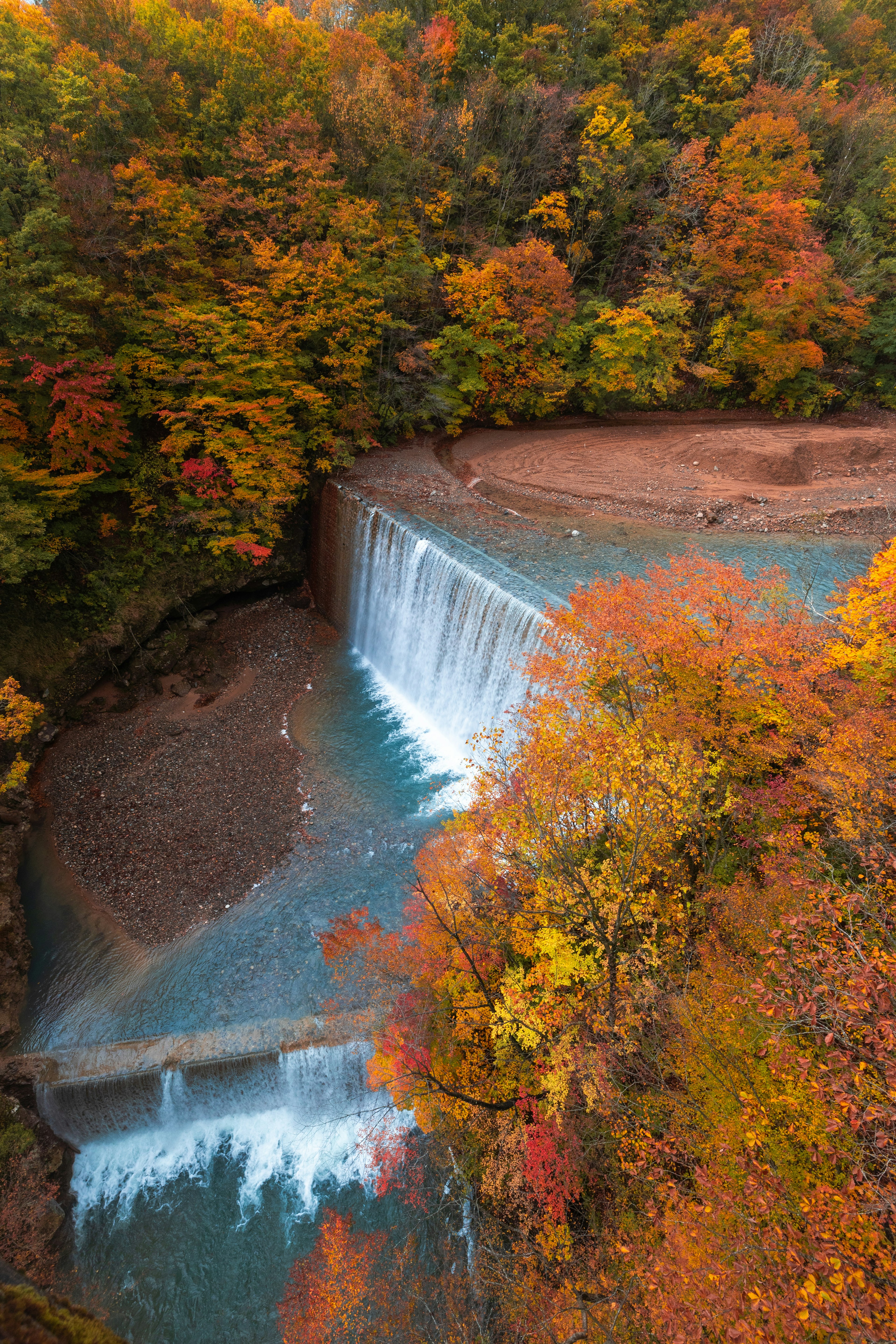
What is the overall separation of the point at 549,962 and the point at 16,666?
1545 centimetres

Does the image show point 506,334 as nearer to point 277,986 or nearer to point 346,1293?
point 277,986

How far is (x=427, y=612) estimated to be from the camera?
57.3 feet

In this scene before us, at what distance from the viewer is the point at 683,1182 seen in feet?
22.0

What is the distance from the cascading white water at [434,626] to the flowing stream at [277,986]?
2.7 inches

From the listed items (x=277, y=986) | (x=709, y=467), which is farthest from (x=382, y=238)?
(x=277, y=986)

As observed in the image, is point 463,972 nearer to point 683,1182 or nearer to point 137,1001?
point 683,1182

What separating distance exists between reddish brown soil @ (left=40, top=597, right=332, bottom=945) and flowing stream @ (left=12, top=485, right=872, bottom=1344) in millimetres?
508

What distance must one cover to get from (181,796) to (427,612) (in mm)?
8351

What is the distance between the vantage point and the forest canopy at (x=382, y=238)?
15.2 m

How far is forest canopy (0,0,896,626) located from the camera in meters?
15.2

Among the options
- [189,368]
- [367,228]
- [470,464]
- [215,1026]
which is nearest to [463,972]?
[215,1026]

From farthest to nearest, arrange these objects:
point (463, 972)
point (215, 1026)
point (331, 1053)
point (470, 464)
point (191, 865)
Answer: point (470, 464), point (191, 865), point (215, 1026), point (331, 1053), point (463, 972)

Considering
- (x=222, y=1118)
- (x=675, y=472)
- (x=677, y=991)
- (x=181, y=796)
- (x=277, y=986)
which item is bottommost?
(x=222, y=1118)

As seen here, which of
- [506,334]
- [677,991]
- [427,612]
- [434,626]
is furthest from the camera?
[506,334]
